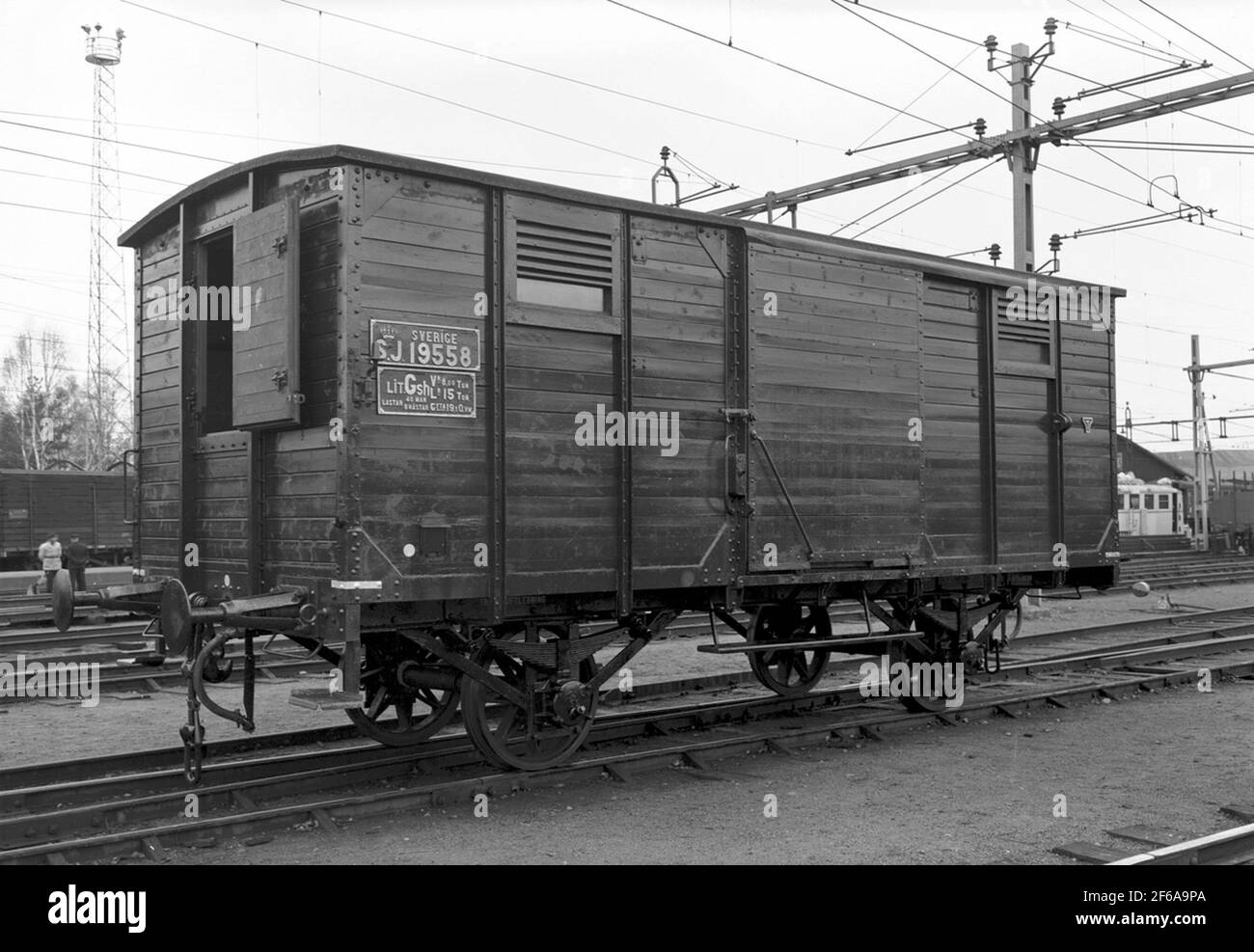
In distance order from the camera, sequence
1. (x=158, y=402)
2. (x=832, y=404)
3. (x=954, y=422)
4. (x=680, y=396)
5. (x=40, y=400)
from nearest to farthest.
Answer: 1. (x=680, y=396)
2. (x=158, y=402)
3. (x=832, y=404)
4. (x=954, y=422)
5. (x=40, y=400)

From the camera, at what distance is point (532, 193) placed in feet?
24.6

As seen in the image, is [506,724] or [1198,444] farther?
[1198,444]

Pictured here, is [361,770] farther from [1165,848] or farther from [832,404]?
[1165,848]

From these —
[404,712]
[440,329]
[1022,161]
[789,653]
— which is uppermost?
[1022,161]

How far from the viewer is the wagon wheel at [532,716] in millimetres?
7598

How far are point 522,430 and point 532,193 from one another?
1546mm

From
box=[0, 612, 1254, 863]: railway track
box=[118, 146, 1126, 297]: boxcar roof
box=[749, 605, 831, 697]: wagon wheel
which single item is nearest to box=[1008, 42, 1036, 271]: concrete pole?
box=[118, 146, 1126, 297]: boxcar roof

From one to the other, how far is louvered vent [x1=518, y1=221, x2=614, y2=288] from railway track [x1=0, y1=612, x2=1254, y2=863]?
129 inches

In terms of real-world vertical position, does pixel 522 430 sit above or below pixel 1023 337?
below

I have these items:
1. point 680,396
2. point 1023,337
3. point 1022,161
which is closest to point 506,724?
point 680,396

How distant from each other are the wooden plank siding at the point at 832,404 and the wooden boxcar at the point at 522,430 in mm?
25

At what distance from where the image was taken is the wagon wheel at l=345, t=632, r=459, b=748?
782cm

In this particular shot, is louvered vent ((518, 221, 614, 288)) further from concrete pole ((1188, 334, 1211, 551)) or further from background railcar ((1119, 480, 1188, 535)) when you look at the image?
background railcar ((1119, 480, 1188, 535))
